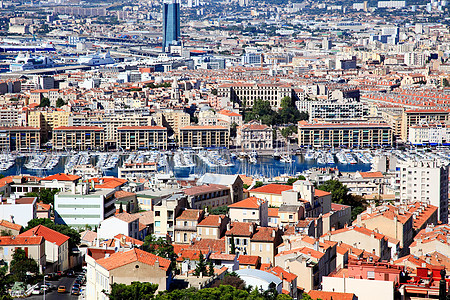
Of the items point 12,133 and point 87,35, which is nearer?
point 12,133

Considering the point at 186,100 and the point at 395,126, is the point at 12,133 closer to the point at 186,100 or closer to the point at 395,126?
the point at 186,100

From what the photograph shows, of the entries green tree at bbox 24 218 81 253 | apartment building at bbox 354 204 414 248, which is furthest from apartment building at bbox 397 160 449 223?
green tree at bbox 24 218 81 253

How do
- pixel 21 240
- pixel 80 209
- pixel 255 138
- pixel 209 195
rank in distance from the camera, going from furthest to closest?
pixel 255 138, pixel 209 195, pixel 80 209, pixel 21 240

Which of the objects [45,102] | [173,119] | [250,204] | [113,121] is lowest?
[173,119]

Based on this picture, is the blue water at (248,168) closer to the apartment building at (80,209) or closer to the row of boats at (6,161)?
the row of boats at (6,161)

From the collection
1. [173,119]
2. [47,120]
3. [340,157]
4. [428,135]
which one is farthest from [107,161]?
[428,135]

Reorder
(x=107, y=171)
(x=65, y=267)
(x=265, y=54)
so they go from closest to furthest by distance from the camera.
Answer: (x=65, y=267) < (x=107, y=171) < (x=265, y=54)

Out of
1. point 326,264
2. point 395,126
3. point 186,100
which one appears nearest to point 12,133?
point 186,100

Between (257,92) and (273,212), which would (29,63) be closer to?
(257,92)
